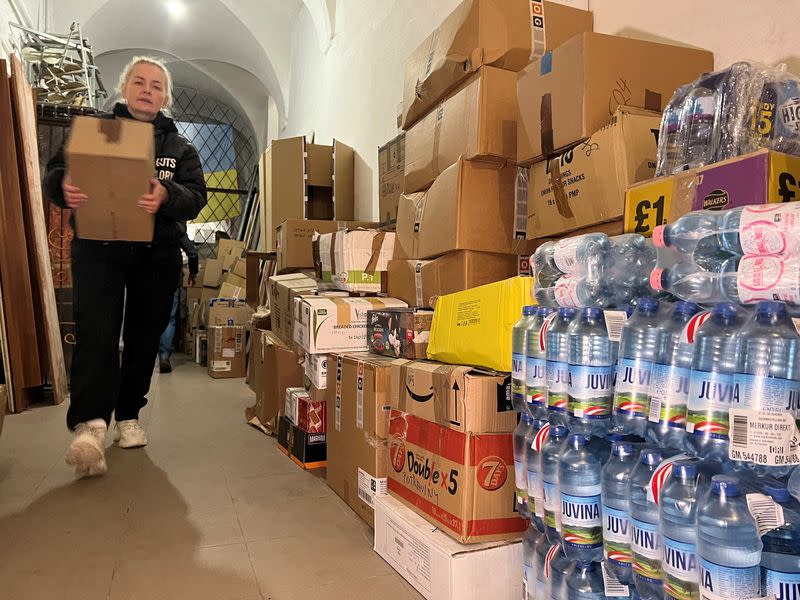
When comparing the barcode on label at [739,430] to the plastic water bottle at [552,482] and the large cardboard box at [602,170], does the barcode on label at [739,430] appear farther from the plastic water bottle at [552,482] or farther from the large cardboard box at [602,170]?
the large cardboard box at [602,170]

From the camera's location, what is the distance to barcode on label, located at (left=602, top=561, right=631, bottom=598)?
0.92 meters

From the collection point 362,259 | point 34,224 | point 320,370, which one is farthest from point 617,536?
point 34,224

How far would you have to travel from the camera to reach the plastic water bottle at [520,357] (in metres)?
1.11

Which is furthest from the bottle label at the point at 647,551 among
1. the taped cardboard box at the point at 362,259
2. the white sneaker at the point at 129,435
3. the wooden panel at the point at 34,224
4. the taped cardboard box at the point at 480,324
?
the wooden panel at the point at 34,224

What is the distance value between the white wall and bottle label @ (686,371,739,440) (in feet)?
2.60

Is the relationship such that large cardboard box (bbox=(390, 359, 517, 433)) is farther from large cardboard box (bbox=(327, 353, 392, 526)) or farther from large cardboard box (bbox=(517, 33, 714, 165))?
large cardboard box (bbox=(517, 33, 714, 165))

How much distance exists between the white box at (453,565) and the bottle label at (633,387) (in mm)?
476

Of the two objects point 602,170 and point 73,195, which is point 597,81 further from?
point 73,195

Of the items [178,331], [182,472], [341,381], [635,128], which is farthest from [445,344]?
[178,331]

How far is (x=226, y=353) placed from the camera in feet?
14.5

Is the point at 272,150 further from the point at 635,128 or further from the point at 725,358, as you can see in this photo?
the point at 725,358

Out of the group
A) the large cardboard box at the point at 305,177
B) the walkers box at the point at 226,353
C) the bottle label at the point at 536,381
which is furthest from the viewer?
the walkers box at the point at 226,353

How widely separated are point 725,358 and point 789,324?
0.08 meters

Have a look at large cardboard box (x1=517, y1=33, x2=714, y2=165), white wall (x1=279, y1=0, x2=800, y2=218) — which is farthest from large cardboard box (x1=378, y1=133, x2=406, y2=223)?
large cardboard box (x1=517, y1=33, x2=714, y2=165)
